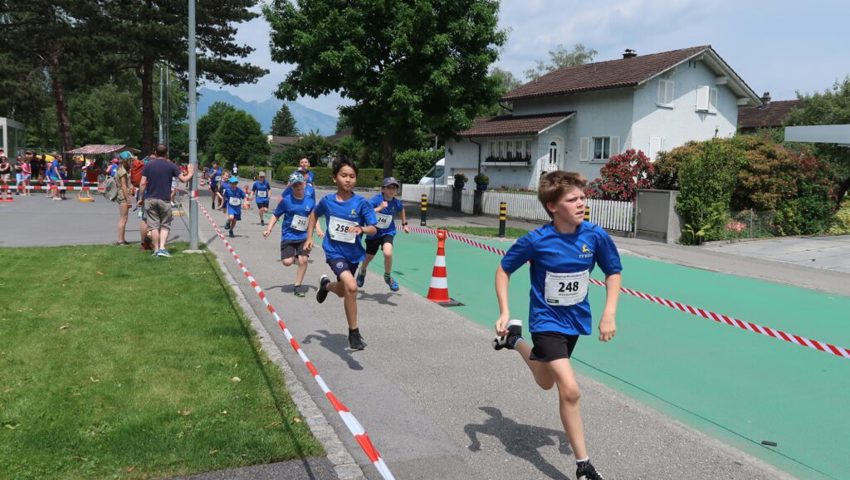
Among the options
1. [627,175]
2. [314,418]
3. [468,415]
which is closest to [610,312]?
[468,415]

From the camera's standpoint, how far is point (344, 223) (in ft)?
20.6

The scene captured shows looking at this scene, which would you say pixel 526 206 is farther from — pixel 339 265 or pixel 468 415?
pixel 468 415

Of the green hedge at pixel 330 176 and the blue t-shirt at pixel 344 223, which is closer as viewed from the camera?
the blue t-shirt at pixel 344 223

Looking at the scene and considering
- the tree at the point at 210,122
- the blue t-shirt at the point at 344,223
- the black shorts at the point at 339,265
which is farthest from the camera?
the tree at the point at 210,122

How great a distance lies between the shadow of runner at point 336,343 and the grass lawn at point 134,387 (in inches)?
27.1

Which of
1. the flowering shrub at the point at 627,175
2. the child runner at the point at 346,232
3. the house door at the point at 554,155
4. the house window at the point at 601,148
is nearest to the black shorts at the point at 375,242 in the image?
the child runner at the point at 346,232

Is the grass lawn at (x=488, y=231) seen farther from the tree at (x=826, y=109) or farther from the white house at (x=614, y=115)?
the tree at (x=826, y=109)

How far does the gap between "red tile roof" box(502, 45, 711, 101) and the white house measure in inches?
2.3

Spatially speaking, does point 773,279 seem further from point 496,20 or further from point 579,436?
point 496,20

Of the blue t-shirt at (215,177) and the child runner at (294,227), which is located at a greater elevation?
the blue t-shirt at (215,177)

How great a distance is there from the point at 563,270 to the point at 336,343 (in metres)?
3.45

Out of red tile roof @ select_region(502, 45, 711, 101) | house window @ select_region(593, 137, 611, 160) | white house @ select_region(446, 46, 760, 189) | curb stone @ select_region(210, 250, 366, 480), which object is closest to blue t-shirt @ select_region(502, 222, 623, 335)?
curb stone @ select_region(210, 250, 366, 480)

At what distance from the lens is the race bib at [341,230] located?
625cm

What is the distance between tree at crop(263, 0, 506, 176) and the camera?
75.7ft
